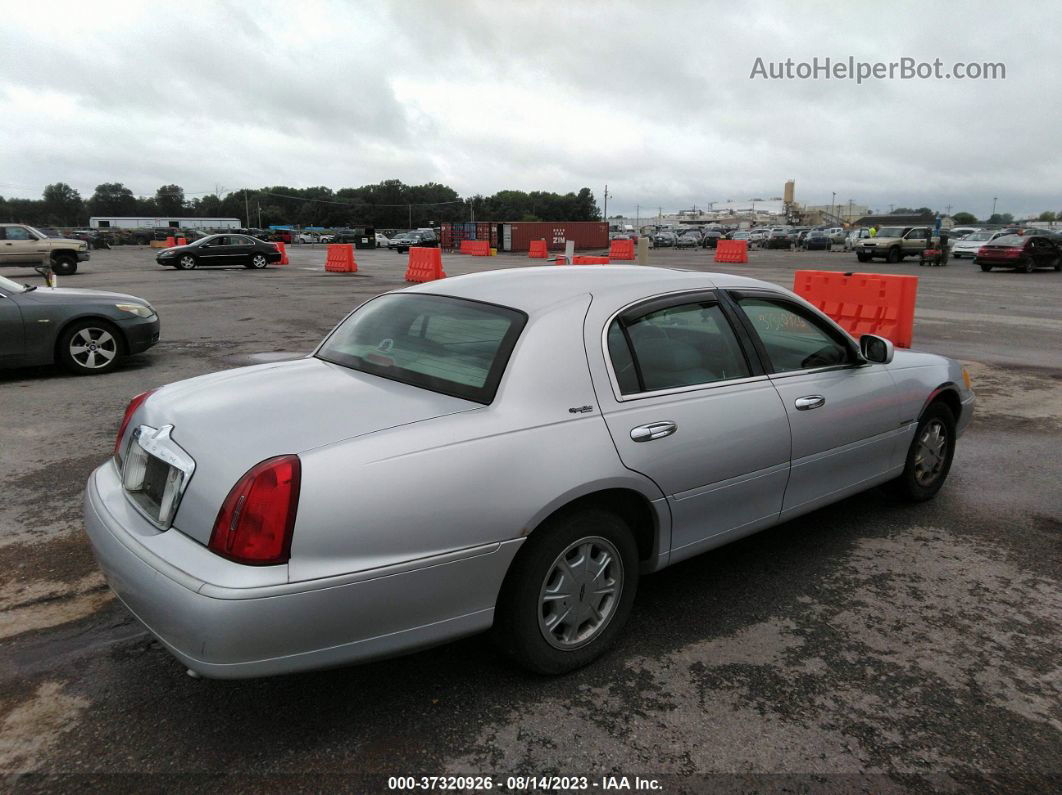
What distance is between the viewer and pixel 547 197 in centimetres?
15338

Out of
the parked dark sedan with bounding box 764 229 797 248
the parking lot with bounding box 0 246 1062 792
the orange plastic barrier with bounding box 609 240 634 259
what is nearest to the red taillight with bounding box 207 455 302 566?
→ the parking lot with bounding box 0 246 1062 792

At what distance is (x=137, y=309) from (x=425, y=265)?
47.3 feet

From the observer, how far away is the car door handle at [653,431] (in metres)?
2.95

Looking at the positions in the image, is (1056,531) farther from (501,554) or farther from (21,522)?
(21,522)

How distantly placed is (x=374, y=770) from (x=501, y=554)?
0.78m

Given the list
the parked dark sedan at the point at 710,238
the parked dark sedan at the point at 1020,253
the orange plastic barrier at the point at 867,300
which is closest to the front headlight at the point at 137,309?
the orange plastic barrier at the point at 867,300

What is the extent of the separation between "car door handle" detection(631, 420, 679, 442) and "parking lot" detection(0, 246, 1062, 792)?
891 mm

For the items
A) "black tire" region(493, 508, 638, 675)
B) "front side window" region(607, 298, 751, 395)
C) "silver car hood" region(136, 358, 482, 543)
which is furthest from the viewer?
"front side window" region(607, 298, 751, 395)

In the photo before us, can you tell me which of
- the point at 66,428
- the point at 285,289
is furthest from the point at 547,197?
the point at 66,428

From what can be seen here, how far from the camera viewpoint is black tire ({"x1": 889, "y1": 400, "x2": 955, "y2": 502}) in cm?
455

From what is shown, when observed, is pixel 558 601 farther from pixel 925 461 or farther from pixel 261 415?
pixel 925 461

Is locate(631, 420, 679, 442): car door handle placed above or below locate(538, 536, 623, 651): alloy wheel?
above

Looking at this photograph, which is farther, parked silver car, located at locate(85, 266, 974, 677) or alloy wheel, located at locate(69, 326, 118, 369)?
alloy wheel, located at locate(69, 326, 118, 369)

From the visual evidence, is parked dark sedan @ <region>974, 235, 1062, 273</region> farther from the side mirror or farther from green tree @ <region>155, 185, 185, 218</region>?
green tree @ <region>155, 185, 185, 218</region>
